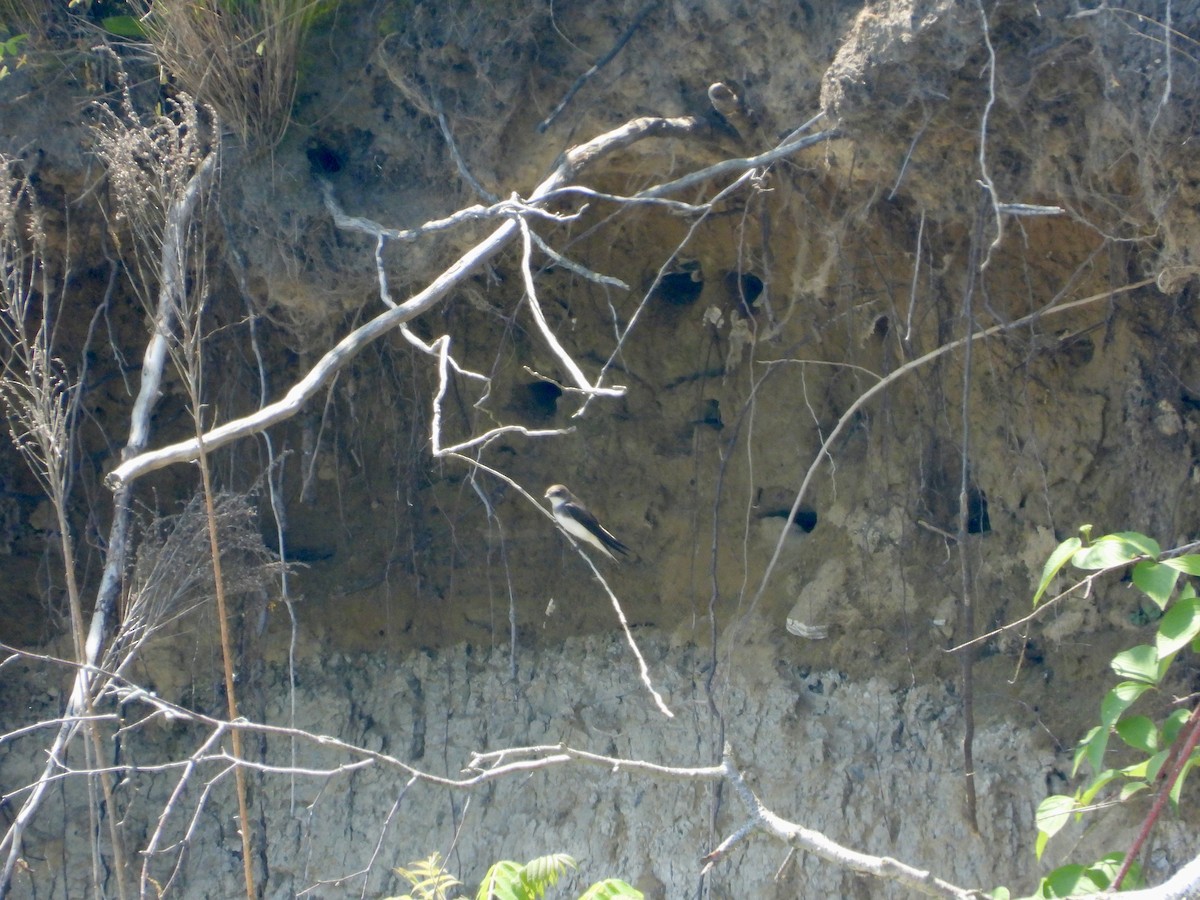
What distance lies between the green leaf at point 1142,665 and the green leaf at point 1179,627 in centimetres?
4

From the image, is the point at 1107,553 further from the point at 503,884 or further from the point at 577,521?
the point at 577,521

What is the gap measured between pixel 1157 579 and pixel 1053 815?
0.56 meters

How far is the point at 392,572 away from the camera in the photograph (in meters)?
4.68

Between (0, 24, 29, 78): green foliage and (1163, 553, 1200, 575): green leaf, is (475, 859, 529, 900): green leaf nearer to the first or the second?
(1163, 553, 1200, 575): green leaf

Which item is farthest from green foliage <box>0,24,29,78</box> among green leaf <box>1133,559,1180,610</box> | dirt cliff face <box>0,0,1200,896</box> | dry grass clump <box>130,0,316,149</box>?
green leaf <box>1133,559,1180,610</box>

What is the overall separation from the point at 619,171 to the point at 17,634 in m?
2.97

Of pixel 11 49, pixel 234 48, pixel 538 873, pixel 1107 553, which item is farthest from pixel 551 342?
pixel 11 49

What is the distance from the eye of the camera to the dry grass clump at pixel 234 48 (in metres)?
3.52

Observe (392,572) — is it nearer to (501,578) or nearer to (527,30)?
(501,578)

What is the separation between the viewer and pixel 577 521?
4.20 metres

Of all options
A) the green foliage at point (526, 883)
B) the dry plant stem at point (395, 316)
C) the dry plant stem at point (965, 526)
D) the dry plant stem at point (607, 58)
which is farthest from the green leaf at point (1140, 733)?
the dry plant stem at point (607, 58)

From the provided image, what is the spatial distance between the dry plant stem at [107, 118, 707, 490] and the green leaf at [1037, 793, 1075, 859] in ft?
5.88

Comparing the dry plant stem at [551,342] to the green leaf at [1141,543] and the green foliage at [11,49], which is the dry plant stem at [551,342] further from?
the green foliage at [11,49]

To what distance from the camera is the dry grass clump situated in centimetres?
352
